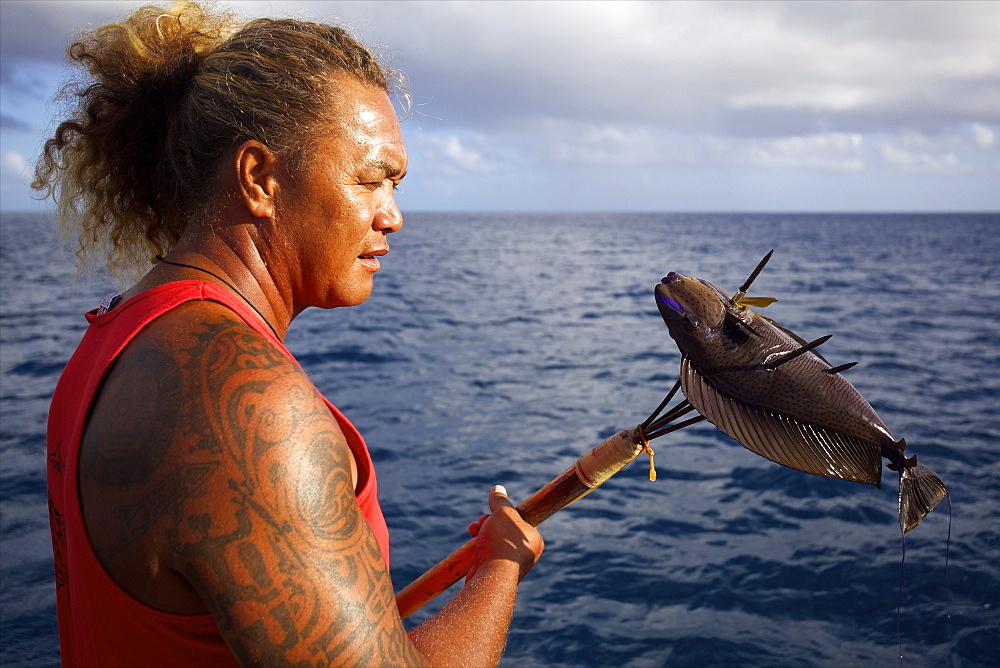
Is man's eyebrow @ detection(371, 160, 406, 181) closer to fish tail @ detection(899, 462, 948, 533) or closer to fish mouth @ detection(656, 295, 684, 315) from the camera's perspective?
fish mouth @ detection(656, 295, 684, 315)

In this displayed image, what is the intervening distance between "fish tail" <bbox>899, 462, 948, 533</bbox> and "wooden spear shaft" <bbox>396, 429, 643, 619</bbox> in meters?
0.68

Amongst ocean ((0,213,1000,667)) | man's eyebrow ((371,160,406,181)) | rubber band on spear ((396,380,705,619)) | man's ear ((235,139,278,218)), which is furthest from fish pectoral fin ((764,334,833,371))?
ocean ((0,213,1000,667))

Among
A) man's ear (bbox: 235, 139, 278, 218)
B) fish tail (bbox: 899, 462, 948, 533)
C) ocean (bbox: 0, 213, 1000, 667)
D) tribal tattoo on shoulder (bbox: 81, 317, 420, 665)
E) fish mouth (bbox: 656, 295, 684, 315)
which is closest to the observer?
tribal tattoo on shoulder (bbox: 81, 317, 420, 665)

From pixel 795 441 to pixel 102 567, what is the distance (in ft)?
5.19

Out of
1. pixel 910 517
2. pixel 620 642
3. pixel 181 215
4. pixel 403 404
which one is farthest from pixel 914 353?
pixel 181 215

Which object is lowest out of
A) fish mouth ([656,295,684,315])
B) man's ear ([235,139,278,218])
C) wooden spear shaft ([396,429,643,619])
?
wooden spear shaft ([396,429,643,619])

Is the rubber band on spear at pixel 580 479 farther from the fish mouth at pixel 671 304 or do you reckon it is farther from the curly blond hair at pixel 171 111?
the curly blond hair at pixel 171 111

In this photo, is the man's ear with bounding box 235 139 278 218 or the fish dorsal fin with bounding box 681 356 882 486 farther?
the fish dorsal fin with bounding box 681 356 882 486

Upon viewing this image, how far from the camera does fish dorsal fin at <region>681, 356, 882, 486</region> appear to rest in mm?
1930

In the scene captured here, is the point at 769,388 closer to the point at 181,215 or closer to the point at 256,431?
the point at 256,431

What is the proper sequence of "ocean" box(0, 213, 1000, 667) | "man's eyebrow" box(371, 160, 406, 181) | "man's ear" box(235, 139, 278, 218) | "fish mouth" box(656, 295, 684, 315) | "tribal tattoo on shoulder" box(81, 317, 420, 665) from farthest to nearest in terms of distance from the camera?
"ocean" box(0, 213, 1000, 667) < "fish mouth" box(656, 295, 684, 315) < "man's eyebrow" box(371, 160, 406, 181) < "man's ear" box(235, 139, 278, 218) < "tribal tattoo on shoulder" box(81, 317, 420, 665)

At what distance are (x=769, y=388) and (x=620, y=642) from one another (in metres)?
A: 3.58

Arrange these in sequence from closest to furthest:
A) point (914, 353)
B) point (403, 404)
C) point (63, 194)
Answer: point (63, 194) → point (403, 404) → point (914, 353)

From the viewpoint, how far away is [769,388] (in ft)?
6.36
